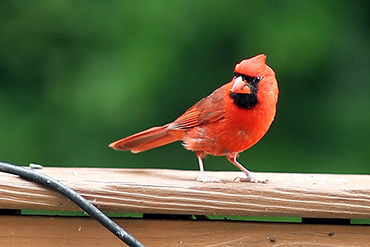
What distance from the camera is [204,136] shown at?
8.82 ft

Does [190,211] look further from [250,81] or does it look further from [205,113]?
[205,113]

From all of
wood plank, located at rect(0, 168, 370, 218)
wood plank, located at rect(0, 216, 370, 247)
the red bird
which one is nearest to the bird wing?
the red bird

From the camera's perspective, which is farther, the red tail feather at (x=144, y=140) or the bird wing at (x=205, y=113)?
the red tail feather at (x=144, y=140)

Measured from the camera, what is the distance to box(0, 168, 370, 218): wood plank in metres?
1.79

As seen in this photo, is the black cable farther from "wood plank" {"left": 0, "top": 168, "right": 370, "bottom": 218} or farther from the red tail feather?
the red tail feather

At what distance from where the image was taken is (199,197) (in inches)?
73.3

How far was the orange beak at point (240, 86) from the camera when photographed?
2.48 m

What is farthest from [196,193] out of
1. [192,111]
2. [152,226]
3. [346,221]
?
[192,111]

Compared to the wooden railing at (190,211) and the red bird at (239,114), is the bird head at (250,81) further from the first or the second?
the wooden railing at (190,211)

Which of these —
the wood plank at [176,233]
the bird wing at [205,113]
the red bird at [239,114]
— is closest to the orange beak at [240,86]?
the red bird at [239,114]

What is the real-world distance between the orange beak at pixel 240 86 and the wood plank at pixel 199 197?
580 mm

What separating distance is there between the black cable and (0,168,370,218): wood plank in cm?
3

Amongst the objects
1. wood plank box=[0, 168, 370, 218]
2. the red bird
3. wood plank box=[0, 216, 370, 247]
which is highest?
the red bird

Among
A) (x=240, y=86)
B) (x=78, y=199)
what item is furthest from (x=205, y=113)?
(x=78, y=199)
